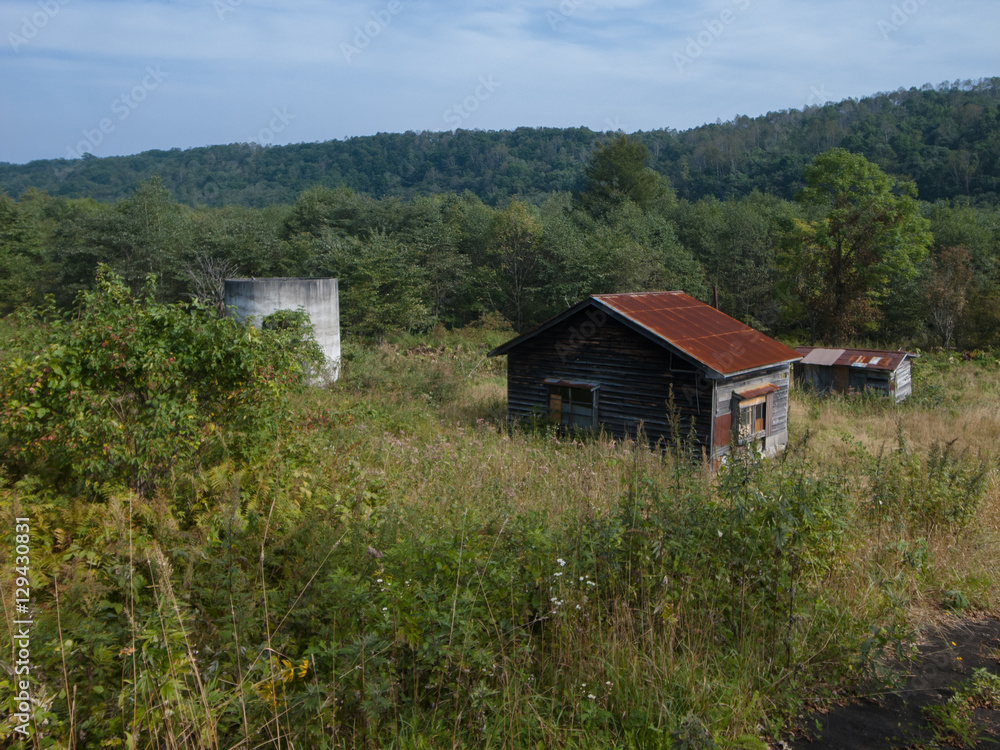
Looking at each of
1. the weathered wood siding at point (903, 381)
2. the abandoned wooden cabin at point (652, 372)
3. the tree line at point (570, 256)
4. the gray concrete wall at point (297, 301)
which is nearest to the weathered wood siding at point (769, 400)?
the abandoned wooden cabin at point (652, 372)

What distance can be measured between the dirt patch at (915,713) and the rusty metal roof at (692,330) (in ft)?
29.6

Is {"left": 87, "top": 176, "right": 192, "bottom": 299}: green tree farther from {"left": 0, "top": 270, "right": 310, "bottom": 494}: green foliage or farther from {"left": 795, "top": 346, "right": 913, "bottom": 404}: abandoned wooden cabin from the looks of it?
{"left": 0, "top": 270, "right": 310, "bottom": 494}: green foliage

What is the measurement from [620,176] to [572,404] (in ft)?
135

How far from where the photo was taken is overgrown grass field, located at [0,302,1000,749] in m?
2.73

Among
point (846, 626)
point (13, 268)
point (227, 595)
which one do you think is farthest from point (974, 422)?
point (13, 268)

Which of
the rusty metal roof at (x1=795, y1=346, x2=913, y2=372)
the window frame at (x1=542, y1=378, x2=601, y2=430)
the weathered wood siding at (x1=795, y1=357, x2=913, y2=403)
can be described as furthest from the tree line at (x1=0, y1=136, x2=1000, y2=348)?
the window frame at (x1=542, y1=378, x2=601, y2=430)

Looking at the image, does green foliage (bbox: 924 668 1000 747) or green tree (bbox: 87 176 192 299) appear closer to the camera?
green foliage (bbox: 924 668 1000 747)

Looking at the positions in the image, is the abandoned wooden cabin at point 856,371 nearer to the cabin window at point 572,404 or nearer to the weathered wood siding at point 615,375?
the weathered wood siding at point 615,375

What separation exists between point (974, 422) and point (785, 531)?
1534cm

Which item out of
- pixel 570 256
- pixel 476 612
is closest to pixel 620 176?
pixel 570 256

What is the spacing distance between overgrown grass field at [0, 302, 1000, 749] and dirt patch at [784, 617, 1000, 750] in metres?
0.13

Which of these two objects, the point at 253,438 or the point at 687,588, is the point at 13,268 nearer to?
the point at 253,438

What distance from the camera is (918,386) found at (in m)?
22.7

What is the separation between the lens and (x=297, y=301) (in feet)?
64.1
